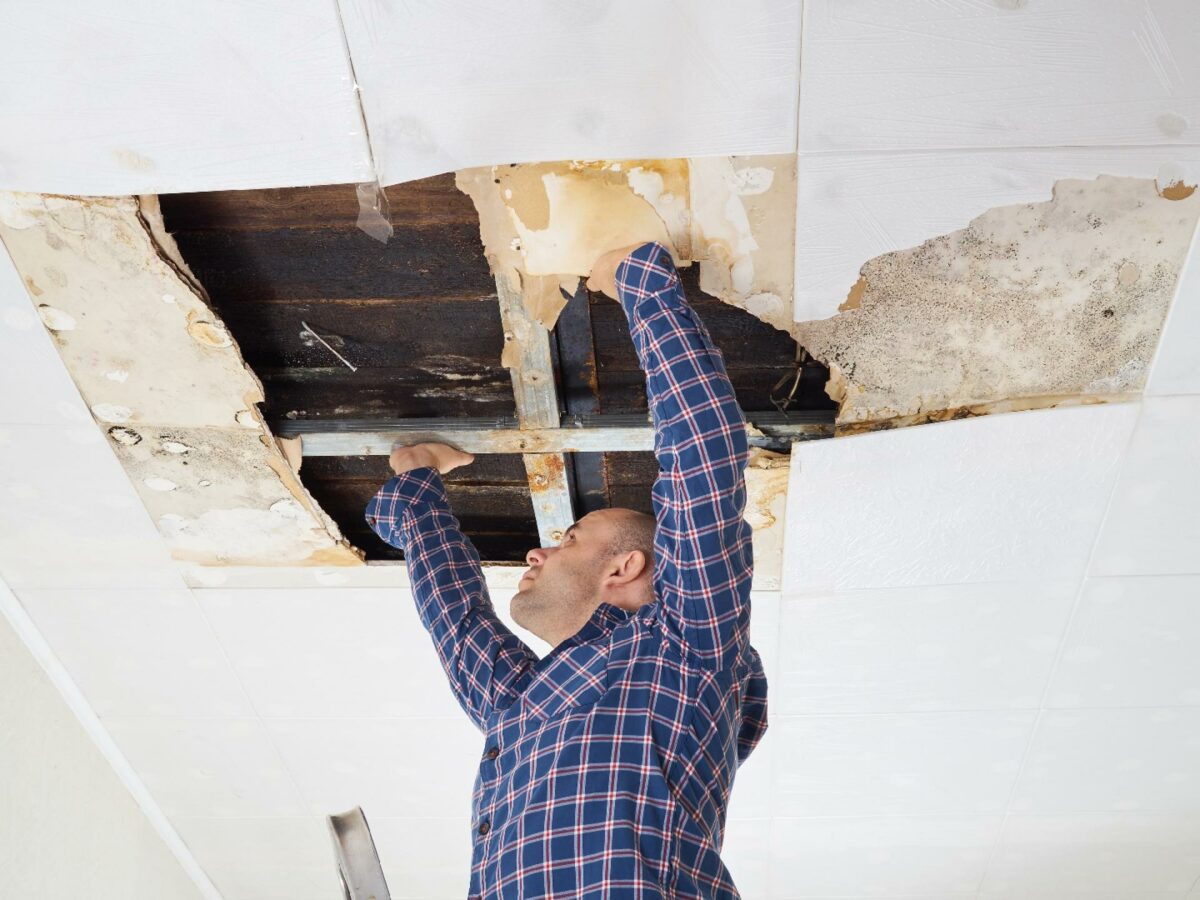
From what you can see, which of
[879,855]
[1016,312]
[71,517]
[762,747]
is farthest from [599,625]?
[879,855]

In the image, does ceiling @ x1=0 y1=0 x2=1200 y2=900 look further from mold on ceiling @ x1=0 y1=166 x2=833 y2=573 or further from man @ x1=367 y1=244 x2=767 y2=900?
man @ x1=367 y1=244 x2=767 y2=900

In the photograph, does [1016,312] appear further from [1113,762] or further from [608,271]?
[1113,762]

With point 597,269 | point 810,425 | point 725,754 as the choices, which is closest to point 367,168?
point 597,269

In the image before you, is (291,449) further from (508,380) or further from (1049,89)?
(1049,89)

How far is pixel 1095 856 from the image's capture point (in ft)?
9.45

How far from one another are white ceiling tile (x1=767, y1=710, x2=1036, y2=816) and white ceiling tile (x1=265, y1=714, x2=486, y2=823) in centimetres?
86

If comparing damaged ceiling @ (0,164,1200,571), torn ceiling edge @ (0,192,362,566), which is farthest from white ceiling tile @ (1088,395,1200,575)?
torn ceiling edge @ (0,192,362,566)

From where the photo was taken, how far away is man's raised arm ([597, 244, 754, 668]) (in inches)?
53.9

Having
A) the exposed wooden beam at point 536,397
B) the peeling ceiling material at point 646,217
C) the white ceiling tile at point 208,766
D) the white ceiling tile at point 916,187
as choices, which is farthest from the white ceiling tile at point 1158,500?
the white ceiling tile at point 208,766

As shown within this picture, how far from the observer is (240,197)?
4.86 ft

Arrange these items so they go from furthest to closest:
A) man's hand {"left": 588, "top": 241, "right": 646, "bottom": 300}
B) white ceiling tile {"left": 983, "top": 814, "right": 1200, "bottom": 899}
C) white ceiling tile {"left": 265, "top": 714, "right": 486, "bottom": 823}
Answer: white ceiling tile {"left": 983, "top": 814, "right": 1200, "bottom": 899} → white ceiling tile {"left": 265, "top": 714, "right": 486, "bottom": 823} → man's hand {"left": 588, "top": 241, "right": 646, "bottom": 300}

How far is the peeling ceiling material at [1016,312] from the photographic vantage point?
4.67 feet

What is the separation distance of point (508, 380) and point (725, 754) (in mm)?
749

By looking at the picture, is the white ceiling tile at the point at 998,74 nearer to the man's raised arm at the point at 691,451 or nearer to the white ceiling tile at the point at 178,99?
the man's raised arm at the point at 691,451
